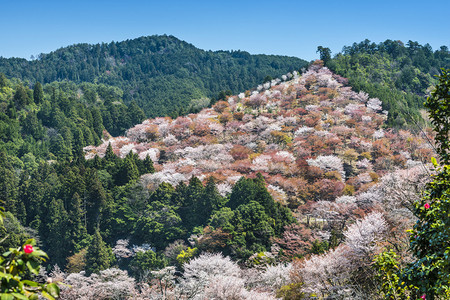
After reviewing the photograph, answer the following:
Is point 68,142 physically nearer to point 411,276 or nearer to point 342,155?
point 342,155

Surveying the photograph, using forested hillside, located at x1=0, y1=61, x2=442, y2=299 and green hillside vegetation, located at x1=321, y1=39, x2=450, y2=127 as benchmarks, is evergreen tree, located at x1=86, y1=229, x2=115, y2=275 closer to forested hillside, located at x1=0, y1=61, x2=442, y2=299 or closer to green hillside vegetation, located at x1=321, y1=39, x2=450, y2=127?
forested hillside, located at x1=0, y1=61, x2=442, y2=299

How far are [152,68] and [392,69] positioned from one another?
355 feet

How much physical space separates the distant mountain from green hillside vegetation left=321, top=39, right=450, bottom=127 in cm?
3878

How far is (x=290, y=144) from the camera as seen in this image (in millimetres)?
54688

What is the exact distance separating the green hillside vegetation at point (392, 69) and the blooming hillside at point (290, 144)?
12.5 ft

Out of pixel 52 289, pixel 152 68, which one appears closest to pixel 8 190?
pixel 52 289

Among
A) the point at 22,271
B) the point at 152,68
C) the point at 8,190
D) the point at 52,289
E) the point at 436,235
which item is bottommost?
the point at 8,190

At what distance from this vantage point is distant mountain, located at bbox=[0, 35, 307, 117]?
140000 millimetres

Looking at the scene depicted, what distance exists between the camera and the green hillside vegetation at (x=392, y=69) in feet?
246

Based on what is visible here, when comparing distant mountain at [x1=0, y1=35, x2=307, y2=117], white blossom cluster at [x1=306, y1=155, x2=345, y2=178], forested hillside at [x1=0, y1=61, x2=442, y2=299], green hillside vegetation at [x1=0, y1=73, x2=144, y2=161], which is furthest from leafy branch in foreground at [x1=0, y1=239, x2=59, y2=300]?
distant mountain at [x1=0, y1=35, x2=307, y2=117]

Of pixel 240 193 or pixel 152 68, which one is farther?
pixel 152 68

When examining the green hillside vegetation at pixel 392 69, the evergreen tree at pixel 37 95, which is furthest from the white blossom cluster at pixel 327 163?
the evergreen tree at pixel 37 95

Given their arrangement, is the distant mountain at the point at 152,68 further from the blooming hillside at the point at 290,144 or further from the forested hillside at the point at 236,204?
the forested hillside at the point at 236,204

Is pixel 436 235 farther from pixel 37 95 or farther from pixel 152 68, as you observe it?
pixel 152 68
